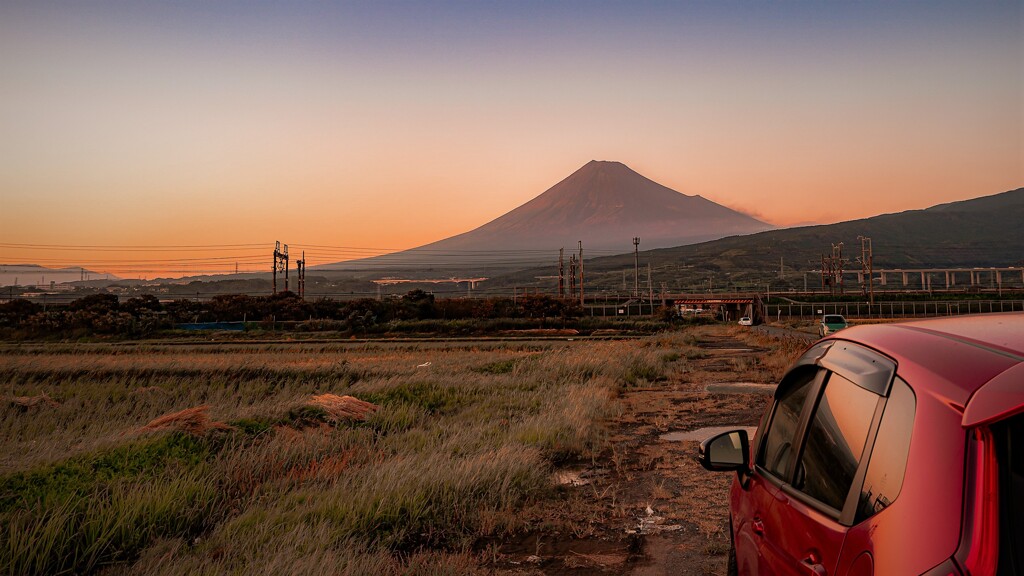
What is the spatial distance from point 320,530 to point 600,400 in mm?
10682

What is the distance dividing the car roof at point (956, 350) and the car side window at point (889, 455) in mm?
73

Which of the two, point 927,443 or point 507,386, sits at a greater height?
point 927,443

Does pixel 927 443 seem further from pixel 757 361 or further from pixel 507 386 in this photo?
pixel 757 361

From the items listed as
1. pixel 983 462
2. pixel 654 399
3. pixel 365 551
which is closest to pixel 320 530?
pixel 365 551

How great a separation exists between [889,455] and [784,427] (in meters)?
1.51

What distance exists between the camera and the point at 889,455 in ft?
7.20

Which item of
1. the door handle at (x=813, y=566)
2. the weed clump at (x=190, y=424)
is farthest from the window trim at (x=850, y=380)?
the weed clump at (x=190, y=424)

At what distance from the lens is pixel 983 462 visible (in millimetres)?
1837

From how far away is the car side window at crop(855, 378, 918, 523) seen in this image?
2113 millimetres

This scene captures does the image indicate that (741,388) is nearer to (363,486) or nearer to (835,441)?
(363,486)

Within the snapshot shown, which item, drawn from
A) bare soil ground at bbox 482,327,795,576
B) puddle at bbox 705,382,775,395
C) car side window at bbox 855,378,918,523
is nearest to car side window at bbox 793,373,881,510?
car side window at bbox 855,378,918,523

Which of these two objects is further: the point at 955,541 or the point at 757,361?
the point at 757,361

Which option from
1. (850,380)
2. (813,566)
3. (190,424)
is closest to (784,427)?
(850,380)

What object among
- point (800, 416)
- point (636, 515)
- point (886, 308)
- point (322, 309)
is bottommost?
point (886, 308)
